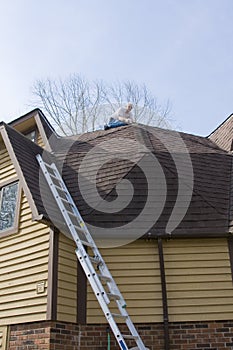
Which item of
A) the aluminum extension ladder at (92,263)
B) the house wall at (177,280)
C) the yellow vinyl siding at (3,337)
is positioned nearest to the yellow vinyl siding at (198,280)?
the house wall at (177,280)

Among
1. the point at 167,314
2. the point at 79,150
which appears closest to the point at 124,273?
the point at 167,314

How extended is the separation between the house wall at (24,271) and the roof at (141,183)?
0.59 m

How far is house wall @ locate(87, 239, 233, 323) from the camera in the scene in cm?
602

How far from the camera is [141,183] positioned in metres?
7.29

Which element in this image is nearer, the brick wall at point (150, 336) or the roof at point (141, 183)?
the brick wall at point (150, 336)

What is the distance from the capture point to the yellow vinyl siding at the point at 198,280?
237 inches

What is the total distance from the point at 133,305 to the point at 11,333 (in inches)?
74.6

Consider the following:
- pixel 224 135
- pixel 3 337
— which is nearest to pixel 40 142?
pixel 3 337

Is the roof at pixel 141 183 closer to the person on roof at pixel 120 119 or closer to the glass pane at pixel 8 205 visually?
the glass pane at pixel 8 205

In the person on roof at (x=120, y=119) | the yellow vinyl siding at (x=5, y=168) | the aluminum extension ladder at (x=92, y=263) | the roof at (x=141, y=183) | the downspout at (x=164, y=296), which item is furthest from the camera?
the person on roof at (x=120, y=119)

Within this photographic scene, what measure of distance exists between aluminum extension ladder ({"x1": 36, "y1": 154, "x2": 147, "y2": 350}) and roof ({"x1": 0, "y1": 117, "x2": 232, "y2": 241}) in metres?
0.21

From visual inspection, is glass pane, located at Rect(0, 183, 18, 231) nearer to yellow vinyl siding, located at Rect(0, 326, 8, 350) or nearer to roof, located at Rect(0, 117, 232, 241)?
roof, located at Rect(0, 117, 232, 241)

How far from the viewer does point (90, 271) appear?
18.0 ft

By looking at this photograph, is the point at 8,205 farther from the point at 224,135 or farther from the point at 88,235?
the point at 224,135
